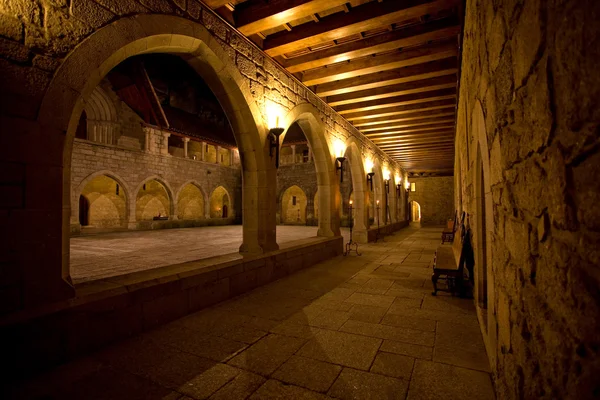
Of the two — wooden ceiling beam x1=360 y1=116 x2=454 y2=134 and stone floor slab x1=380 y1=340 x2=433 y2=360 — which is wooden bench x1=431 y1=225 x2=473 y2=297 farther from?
wooden ceiling beam x1=360 y1=116 x2=454 y2=134

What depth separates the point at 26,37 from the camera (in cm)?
214

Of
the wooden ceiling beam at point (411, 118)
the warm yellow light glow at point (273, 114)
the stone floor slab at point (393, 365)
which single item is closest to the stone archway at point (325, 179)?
the warm yellow light glow at point (273, 114)

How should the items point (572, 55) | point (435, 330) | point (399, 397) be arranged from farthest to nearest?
point (435, 330)
point (399, 397)
point (572, 55)

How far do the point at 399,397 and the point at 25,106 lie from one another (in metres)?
3.17

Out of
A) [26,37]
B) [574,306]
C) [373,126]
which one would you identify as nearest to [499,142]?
[574,306]

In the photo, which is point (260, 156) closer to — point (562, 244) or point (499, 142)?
point (499, 142)

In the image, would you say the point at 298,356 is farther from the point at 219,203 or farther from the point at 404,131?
the point at 219,203

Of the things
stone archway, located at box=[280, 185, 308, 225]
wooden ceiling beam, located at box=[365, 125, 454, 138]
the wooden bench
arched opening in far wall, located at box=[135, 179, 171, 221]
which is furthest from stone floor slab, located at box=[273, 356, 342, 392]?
stone archway, located at box=[280, 185, 308, 225]

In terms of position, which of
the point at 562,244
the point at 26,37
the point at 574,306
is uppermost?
the point at 26,37

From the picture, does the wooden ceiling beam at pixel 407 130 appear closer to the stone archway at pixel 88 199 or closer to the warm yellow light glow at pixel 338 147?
the warm yellow light glow at pixel 338 147

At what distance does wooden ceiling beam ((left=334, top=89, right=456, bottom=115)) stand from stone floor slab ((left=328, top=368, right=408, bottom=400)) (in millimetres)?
5938

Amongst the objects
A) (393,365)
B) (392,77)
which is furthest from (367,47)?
(393,365)

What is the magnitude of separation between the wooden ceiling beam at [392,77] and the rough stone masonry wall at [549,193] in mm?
4074

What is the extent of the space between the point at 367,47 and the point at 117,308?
4613mm
